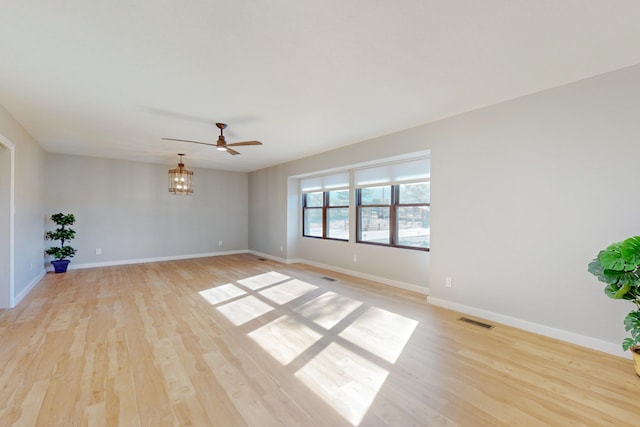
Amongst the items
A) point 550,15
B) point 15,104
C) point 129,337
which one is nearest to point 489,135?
point 550,15

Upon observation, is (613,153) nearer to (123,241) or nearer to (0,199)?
(0,199)

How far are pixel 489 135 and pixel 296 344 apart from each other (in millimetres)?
3220

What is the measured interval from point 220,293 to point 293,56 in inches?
139

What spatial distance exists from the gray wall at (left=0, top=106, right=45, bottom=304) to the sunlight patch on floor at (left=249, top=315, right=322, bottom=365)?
3742mm

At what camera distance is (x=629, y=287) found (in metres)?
2.05

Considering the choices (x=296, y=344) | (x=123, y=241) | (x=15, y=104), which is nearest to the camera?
(x=296, y=344)

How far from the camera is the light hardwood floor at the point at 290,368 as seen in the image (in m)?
1.74

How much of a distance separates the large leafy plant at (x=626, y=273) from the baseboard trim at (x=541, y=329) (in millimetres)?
549

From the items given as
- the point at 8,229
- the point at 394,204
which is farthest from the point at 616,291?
the point at 8,229

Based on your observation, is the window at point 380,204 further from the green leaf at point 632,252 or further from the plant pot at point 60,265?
the plant pot at point 60,265

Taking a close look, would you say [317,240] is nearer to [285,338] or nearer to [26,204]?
[285,338]

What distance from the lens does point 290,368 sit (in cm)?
226

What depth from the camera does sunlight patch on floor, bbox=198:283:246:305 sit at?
4.00 meters

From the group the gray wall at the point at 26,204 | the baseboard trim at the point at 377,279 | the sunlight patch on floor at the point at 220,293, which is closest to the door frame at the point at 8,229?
the gray wall at the point at 26,204
